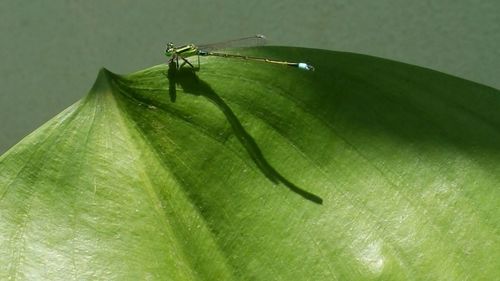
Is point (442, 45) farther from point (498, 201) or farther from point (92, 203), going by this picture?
point (92, 203)

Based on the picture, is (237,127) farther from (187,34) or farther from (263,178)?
(187,34)

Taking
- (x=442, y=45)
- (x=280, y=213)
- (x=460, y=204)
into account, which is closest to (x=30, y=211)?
(x=280, y=213)

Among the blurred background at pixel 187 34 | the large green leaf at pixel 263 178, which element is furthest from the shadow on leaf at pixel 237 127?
the blurred background at pixel 187 34

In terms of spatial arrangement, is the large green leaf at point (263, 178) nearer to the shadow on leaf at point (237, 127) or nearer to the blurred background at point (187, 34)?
the shadow on leaf at point (237, 127)

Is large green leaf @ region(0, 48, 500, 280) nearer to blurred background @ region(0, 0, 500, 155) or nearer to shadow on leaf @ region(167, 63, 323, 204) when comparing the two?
shadow on leaf @ region(167, 63, 323, 204)

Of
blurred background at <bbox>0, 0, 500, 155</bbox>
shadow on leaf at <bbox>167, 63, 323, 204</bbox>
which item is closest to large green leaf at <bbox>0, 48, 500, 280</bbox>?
shadow on leaf at <bbox>167, 63, 323, 204</bbox>
